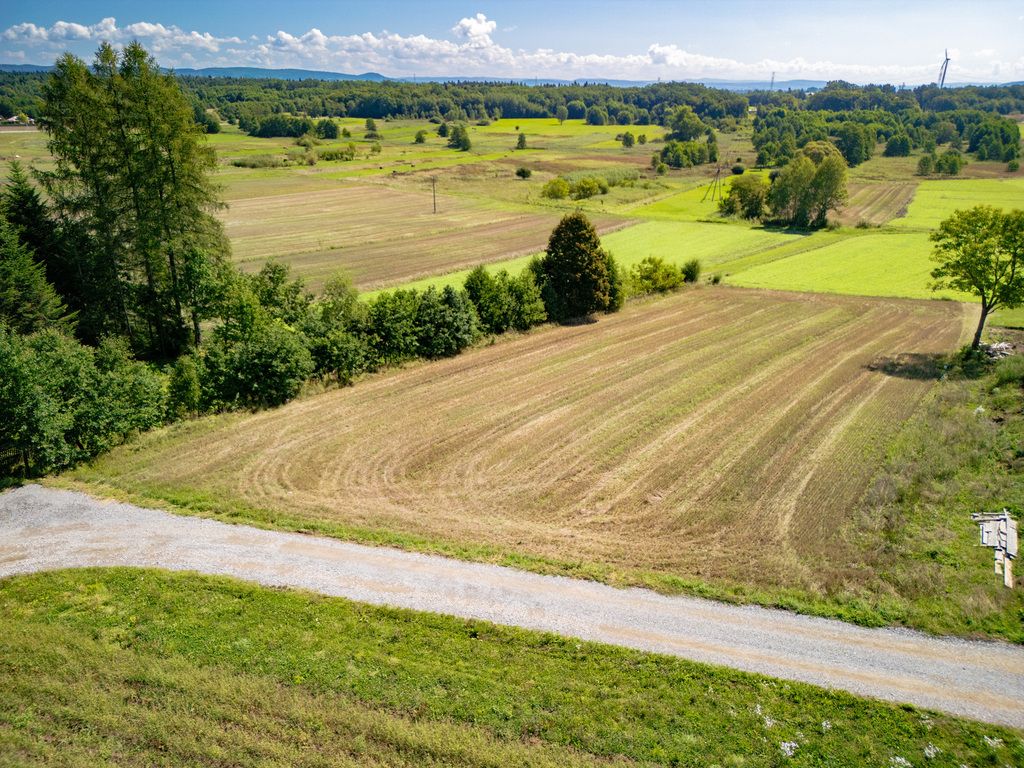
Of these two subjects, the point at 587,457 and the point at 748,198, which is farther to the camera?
the point at 748,198

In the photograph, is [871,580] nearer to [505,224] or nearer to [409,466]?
[409,466]

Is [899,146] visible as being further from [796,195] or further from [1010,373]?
[1010,373]

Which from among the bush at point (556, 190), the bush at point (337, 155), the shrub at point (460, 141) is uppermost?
the shrub at point (460, 141)

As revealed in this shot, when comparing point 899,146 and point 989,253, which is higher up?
point 899,146

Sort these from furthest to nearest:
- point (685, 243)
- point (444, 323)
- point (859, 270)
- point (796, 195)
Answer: point (796, 195) → point (685, 243) → point (859, 270) → point (444, 323)

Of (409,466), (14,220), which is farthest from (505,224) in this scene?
(409,466)

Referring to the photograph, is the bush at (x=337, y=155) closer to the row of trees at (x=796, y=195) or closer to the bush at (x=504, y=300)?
the row of trees at (x=796, y=195)

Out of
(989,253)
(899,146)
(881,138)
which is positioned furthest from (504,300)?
(881,138)

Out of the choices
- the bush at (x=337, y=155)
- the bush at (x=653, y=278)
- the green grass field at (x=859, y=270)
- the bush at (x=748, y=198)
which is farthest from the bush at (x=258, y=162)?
the green grass field at (x=859, y=270)
